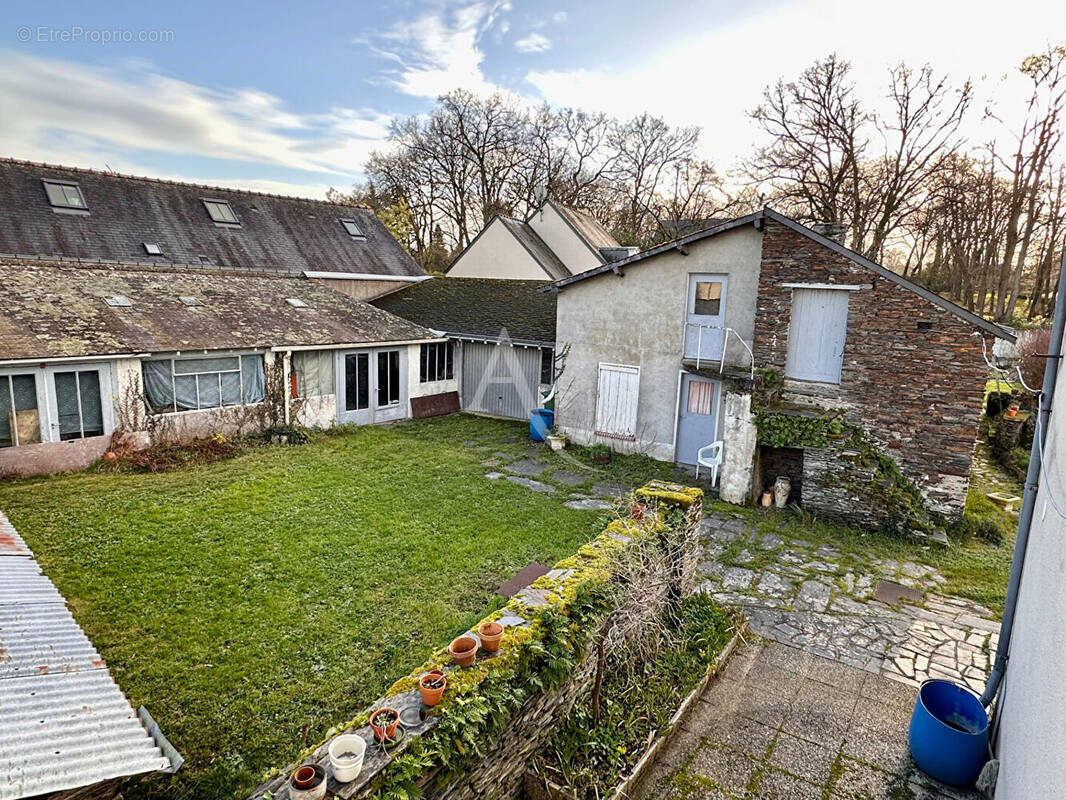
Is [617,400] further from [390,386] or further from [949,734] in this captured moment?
[949,734]

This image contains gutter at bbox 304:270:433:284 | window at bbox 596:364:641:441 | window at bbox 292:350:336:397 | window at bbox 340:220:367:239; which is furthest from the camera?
window at bbox 340:220:367:239

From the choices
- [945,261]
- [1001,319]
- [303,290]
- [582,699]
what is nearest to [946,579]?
[582,699]

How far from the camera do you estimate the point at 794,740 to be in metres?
5.15

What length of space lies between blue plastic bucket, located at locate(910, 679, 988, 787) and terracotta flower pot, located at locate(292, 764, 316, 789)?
4.86 meters

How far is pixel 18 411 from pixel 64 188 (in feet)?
33.5

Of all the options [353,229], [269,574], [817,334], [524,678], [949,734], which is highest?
[353,229]

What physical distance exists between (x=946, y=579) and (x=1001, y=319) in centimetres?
2222

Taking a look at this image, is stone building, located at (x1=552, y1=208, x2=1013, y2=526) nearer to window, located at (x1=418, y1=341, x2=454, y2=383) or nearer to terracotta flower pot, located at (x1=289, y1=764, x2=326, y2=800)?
window, located at (x1=418, y1=341, x2=454, y2=383)

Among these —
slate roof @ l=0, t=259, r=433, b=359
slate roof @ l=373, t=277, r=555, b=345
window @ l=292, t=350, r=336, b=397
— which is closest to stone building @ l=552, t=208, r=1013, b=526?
slate roof @ l=373, t=277, r=555, b=345

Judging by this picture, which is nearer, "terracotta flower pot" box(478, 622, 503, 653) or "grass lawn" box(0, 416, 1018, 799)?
"terracotta flower pot" box(478, 622, 503, 653)

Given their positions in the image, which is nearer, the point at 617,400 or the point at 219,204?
the point at 617,400

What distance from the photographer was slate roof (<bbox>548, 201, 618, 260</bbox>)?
80.1 feet

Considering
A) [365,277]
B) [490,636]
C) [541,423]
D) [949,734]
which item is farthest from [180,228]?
[949,734]

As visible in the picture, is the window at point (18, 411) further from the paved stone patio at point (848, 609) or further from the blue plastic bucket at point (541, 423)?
the paved stone patio at point (848, 609)
